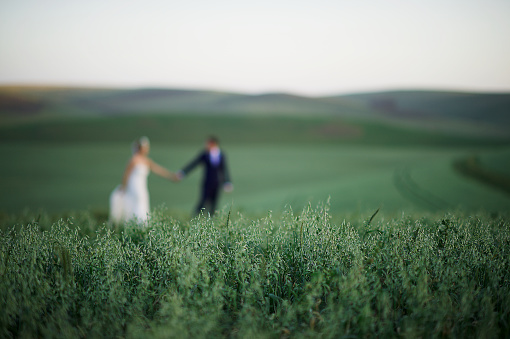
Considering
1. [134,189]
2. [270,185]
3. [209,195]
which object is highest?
[134,189]

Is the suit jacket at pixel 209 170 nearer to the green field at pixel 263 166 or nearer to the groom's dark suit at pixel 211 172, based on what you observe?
the groom's dark suit at pixel 211 172

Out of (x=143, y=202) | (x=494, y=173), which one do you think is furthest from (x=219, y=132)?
(x=143, y=202)

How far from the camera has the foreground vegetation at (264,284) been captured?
2.37 meters

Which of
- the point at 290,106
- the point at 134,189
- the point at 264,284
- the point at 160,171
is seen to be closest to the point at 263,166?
the point at 160,171

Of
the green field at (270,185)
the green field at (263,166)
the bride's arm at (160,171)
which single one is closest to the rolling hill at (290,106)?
the green field at (263,166)

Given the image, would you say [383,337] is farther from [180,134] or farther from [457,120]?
[457,120]

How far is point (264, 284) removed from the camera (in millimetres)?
2852

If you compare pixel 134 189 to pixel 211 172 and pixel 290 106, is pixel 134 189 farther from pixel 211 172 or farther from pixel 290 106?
pixel 290 106

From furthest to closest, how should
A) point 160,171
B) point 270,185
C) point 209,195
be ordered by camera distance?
point 270,185 < point 209,195 < point 160,171

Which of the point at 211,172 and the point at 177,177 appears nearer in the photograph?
the point at 177,177

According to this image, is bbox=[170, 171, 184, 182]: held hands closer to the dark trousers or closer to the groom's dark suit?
the groom's dark suit

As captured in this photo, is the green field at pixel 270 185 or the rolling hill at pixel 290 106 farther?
the rolling hill at pixel 290 106

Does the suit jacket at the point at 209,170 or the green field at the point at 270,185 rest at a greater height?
the suit jacket at the point at 209,170

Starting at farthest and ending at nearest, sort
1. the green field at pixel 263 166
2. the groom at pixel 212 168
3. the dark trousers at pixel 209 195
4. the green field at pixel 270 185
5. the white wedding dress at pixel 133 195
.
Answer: the green field at pixel 263 166 → the green field at pixel 270 185 → the dark trousers at pixel 209 195 → the groom at pixel 212 168 → the white wedding dress at pixel 133 195
